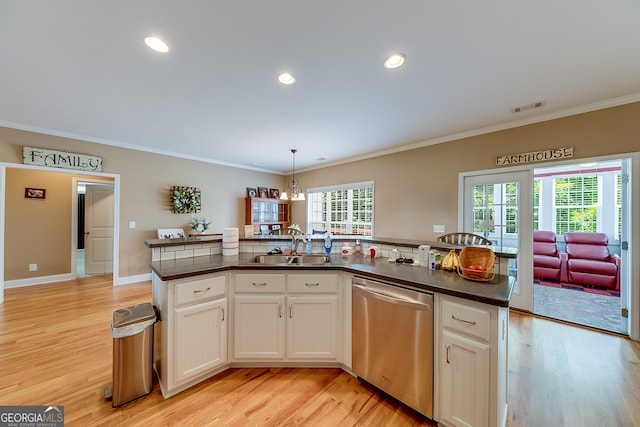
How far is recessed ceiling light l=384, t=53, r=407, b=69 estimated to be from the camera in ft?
6.29

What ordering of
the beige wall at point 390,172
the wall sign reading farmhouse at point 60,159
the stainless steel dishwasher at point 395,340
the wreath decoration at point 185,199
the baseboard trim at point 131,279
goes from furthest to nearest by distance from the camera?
1. the wreath decoration at point 185,199
2. the baseboard trim at point 131,279
3. the wall sign reading farmhouse at point 60,159
4. the beige wall at point 390,172
5. the stainless steel dishwasher at point 395,340

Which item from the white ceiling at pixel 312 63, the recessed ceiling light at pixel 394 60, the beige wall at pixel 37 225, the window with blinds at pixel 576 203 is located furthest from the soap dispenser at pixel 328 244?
the window with blinds at pixel 576 203

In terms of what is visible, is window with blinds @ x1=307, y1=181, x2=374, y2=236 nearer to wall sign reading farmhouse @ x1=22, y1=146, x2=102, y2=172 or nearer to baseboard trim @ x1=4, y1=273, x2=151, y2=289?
baseboard trim @ x1=4, y1=273, x2=151, y2=289

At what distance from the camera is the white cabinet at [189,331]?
66.8 inches

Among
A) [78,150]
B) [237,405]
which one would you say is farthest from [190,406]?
[78,150]

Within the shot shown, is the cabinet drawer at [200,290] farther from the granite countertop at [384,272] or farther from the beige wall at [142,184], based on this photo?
the beige wall at [142,184]

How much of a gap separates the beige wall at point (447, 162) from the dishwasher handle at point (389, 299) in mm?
2724

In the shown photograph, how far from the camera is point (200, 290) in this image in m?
1.81

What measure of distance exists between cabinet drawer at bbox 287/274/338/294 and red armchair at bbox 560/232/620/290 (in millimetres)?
5278

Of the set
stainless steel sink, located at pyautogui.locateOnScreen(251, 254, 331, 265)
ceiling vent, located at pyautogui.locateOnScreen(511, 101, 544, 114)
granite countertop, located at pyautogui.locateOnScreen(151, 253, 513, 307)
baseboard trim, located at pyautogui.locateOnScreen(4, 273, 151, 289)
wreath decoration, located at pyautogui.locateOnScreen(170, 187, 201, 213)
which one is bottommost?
baseboard trim, located at pyautogui.locateOnScreen(4, 273, 151, 289)

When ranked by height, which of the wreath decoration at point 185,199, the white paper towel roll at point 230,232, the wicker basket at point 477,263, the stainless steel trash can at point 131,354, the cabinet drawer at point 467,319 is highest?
the wreath decoration at point 185,199

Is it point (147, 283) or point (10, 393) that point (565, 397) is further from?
point (147, 283)

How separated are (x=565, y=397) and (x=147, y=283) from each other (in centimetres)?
580

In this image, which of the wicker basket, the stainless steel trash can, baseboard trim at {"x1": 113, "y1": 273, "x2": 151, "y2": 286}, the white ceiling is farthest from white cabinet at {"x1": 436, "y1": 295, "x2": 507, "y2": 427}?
baseboard trim at {"x1": 113, "y1": 273, "x2": 151, "y2": 286}
